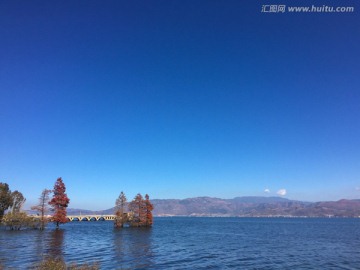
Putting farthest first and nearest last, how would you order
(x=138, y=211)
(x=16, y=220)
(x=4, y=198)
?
(x=138, y=211) < (x=4, y=198) < (x=16, y=220)

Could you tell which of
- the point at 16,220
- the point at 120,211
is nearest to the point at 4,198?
the point at 16,220

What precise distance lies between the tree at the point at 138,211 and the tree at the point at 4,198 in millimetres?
52063

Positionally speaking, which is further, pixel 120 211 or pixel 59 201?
pixel 120 211

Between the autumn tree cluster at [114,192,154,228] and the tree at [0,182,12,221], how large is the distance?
45.9m

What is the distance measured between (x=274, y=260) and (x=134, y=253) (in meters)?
26.4

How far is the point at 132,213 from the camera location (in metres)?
135

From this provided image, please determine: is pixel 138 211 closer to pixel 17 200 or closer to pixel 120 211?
pixel 120 211

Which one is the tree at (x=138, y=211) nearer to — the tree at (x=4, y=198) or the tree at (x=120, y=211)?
the tree at (x=120, y=211)

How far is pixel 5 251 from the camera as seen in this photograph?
53.2m

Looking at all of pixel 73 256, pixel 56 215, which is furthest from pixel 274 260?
pixel 56 215

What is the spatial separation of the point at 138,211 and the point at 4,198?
189 feet

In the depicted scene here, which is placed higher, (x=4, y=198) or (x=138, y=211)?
(x=4, y=198)

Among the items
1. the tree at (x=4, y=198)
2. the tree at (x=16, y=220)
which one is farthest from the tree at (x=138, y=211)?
the tree at (x=4, y=198)

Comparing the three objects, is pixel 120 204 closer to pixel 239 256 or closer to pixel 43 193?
pixel 43 193
